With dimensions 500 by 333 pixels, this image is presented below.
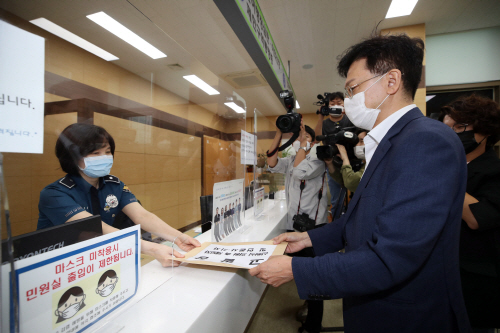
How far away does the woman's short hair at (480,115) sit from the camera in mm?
1226

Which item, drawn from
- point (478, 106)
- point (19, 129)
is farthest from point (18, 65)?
point (478, 106)

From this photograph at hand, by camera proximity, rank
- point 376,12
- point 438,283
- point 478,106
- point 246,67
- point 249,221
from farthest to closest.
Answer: point 246,67 < point 376,12 < point 249,221 < point 478,106 < point 438,283

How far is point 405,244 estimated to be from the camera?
1.89ft

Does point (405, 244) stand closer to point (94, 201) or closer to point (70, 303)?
point (70, 303)

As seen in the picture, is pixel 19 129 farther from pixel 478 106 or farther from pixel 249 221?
pixel 478 106

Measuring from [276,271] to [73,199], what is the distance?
640 millimetres

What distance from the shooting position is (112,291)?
56cm

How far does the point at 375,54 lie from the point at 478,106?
926 millimetres

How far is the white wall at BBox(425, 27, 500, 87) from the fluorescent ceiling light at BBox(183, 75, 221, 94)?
13.9ft

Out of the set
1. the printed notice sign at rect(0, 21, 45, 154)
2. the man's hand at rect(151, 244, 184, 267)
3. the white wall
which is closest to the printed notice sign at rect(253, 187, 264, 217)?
the man's hand at rect(151, 244, 184, 267)

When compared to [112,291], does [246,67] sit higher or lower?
higher

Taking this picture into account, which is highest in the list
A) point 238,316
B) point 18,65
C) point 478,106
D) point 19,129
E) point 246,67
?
point 246,67

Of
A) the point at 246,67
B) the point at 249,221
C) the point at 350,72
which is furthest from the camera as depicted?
the point at 246,67

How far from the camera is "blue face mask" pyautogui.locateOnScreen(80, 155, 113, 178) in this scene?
2.04 feet
